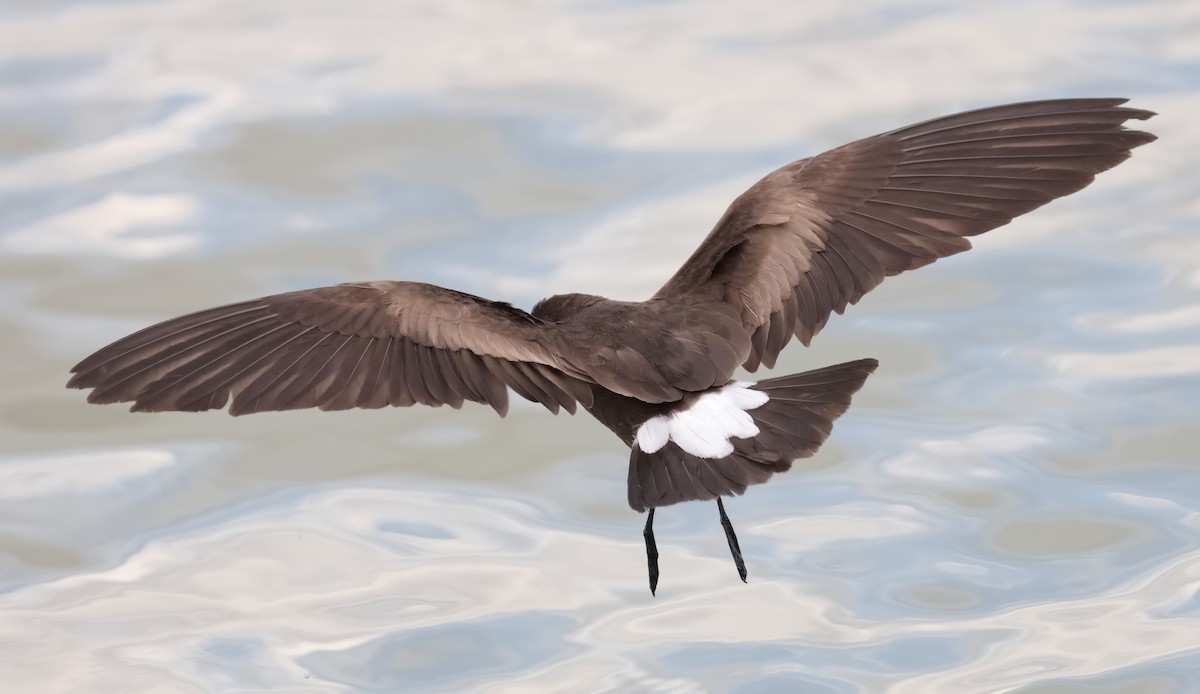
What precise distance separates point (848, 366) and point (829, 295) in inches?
25.4

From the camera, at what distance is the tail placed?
410 cm

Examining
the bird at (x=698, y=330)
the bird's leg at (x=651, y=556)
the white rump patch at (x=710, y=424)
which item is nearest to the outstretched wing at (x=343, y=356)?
the bird at (x=698, y=330)

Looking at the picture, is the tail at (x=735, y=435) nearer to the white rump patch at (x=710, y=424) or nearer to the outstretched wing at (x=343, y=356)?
the white rump patch at (x=710, y=424)

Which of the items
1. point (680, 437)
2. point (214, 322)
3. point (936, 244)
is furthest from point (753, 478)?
point (214, 322)

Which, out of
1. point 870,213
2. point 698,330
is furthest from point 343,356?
point 870,213

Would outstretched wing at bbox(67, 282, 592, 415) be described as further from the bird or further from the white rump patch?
the white rump patch

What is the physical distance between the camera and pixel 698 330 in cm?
466

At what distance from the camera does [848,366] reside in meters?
4.41

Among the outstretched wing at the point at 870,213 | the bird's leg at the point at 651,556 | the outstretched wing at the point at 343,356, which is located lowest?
the bird's leg at the point at 651,556

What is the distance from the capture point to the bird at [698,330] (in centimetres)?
429

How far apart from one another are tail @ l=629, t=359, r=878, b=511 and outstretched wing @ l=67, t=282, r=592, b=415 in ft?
0.95

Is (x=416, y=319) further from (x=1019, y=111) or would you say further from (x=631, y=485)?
(x=1019, y=111)

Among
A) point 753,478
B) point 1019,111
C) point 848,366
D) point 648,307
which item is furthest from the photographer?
point 1019,111

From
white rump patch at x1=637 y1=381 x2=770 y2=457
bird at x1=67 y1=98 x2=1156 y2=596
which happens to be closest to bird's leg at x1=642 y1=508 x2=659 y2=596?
bird at x1=67 y1=98 x2=1156 y2=596
